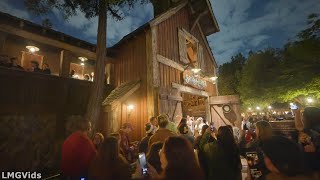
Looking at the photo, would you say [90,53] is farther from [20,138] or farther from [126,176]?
[126,176]

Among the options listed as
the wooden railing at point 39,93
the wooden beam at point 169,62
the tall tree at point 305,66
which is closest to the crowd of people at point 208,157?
the wooden railing at point 39,93

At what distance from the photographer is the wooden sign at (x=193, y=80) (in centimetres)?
1069

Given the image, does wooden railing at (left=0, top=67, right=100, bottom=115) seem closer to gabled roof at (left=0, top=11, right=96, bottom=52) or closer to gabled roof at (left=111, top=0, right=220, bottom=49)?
gabled roof at (left=0, top=11, right=96, bottom=52)

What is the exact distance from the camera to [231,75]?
39875 mm

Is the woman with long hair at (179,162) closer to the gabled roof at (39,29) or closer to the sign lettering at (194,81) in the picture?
the gabled roof at (39,29)

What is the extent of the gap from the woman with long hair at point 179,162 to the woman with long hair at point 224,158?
117 cm

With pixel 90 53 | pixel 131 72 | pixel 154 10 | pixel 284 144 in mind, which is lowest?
pixel 284 144

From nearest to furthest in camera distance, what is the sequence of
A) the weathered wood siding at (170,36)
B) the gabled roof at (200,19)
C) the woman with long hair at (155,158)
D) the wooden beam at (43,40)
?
the woman with long hair at (155,158)
the wooden beam at (43,40)
the gabled roof at (200,19)
the weathered wood siding at (170,36)

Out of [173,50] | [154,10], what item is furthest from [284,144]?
[154,10]

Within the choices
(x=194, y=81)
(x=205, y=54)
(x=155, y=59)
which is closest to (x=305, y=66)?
(x=205, y=54)

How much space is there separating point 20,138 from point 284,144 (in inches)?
324

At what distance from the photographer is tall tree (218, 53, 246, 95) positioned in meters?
38.9

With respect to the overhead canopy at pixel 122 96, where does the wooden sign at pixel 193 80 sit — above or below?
above

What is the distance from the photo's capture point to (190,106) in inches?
635
